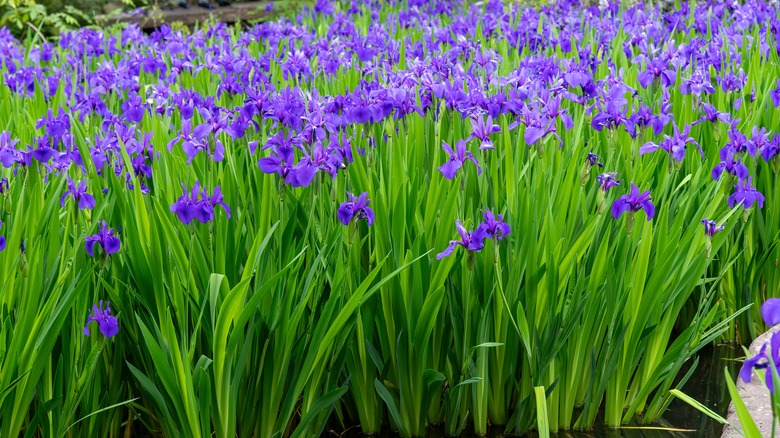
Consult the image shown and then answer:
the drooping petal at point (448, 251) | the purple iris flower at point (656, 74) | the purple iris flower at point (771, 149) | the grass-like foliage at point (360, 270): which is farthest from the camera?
the purple iris flower at point (656, 74)

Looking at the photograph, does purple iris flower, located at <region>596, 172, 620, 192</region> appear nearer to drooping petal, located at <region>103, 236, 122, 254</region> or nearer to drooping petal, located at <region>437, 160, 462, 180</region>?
drooping petal, located at <region>437, 160, 462, 180</region>

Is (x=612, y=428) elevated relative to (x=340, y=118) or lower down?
lower down

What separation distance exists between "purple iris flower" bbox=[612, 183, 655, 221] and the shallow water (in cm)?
63

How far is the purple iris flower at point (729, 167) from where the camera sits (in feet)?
6.99

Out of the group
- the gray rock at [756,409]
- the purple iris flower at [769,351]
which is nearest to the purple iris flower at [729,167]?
the gray rock at [756,409]

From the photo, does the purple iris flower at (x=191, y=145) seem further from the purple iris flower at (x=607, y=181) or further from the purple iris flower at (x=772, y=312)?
the purple iris flower at (x=772, y=312)

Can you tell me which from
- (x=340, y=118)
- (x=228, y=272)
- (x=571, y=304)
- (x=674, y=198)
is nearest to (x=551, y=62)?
(x=674, y=198)

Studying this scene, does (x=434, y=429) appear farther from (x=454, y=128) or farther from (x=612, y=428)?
(x=454, y=128)

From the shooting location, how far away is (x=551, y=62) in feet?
11.0

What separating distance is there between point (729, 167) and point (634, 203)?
366mm

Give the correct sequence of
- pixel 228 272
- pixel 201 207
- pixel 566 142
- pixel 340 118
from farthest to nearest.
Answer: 1. pixel 566 142
2. pixel 340 118
3. pixel 228 272
4. pixel 201 207

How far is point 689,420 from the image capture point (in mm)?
2326

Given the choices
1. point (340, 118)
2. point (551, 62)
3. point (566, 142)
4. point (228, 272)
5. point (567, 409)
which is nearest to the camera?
point (228, 272)

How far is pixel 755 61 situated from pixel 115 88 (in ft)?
8.78
